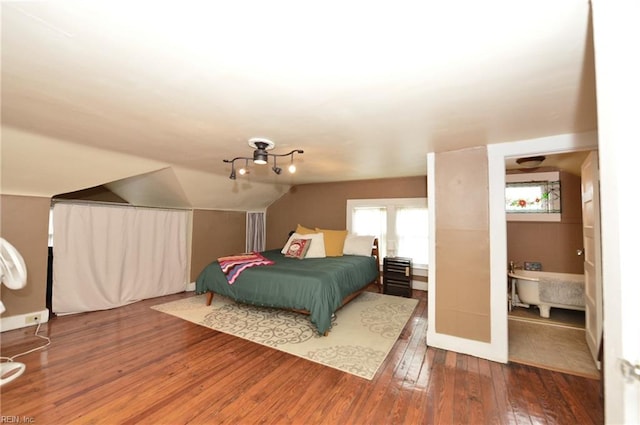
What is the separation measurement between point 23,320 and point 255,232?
3702 millimetres

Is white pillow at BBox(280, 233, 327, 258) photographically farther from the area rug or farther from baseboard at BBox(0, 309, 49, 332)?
baseboard at BBox(0, 309, 49, 332)

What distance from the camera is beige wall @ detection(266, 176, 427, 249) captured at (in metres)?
4.80

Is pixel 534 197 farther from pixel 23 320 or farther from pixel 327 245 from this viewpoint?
pixel 23 320

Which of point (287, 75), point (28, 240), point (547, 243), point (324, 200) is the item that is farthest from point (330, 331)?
point (28, 240)

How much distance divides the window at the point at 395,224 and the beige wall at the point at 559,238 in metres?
1.36

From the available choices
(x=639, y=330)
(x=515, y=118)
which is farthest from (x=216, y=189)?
(x=639, y=330)

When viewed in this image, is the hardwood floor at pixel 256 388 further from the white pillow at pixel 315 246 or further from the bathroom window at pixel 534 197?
the bathroom window at pixel 534 197

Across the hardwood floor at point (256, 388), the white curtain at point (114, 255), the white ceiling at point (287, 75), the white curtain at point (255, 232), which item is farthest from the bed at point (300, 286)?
the white curtain at point (255, 232)

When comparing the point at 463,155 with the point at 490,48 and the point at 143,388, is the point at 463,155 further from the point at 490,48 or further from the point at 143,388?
the point at 143,388

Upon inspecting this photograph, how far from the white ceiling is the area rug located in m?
2.10

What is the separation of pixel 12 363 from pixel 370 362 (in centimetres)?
312

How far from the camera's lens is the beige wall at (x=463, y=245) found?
8.16 ft

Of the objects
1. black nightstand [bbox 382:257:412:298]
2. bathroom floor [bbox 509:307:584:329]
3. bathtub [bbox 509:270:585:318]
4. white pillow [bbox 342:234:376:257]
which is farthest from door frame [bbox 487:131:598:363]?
white pillow [bbox 342:234:376:257]

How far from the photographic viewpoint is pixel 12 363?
214 cm
